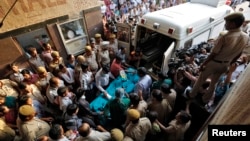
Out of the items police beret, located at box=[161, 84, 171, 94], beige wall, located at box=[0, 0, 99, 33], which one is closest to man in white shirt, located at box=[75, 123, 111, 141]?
police beret, located at box=[161, 84, 171, 94]

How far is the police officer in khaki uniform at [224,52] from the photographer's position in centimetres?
294

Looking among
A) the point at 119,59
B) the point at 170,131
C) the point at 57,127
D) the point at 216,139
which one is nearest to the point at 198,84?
the point at 170,131

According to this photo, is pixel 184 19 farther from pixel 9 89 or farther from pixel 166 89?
pixel 9 89

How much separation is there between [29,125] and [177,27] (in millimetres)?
4445

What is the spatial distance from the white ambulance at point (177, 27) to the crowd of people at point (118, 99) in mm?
589

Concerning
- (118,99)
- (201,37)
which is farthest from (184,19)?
(118,99)

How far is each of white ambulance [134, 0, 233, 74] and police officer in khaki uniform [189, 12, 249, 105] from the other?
135cm

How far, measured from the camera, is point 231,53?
10.5ft

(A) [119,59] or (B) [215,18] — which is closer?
(A) [119,59]

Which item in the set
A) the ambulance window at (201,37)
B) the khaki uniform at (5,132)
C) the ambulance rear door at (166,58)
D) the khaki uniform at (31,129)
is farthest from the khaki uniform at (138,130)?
the ambulance window at (201,37)

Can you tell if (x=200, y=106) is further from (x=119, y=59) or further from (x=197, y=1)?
(x=197, y=1)

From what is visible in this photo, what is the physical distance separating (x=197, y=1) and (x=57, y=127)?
6969mm

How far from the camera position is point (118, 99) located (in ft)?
12.3

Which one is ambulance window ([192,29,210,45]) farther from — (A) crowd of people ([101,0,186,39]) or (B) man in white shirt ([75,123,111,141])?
(B) man in white shirt ([75,123,111,141])
